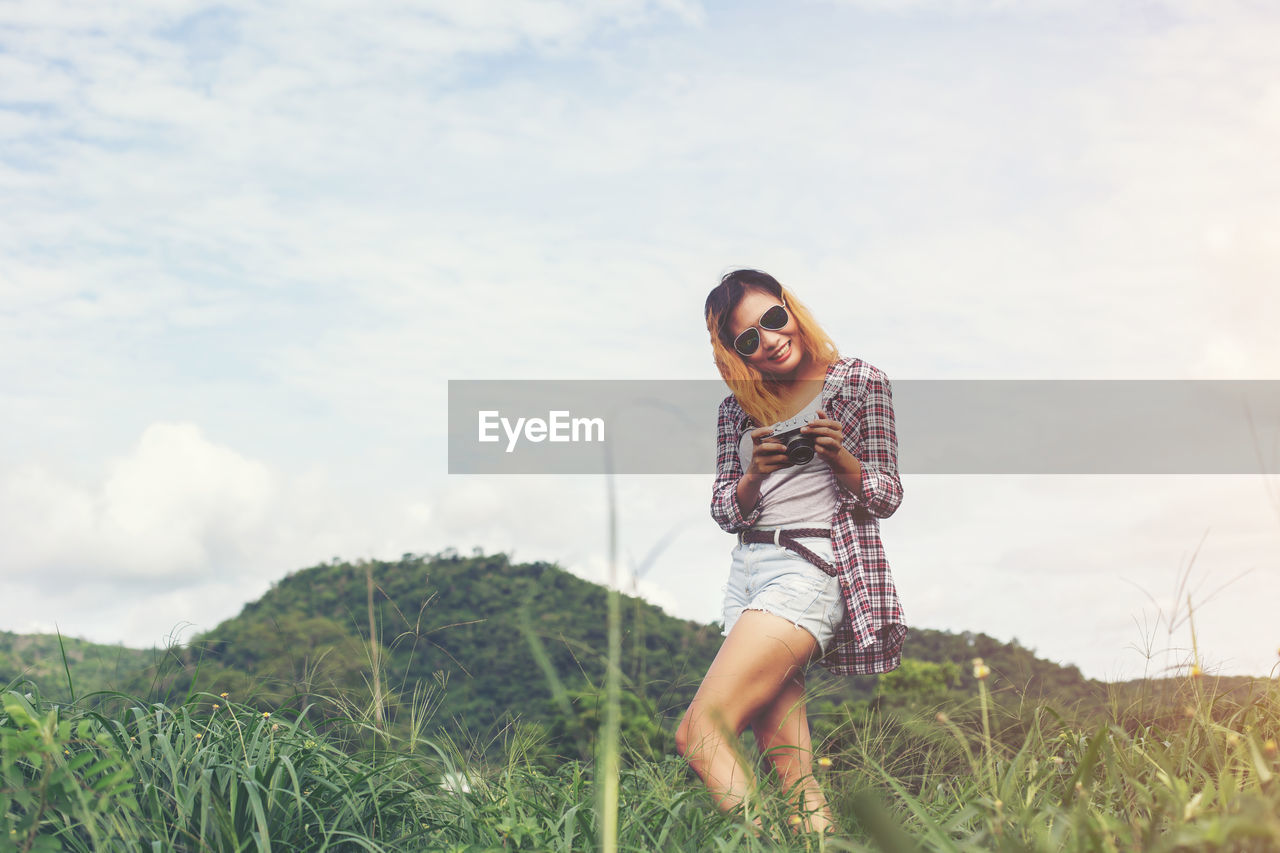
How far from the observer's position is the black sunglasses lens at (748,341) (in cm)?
395

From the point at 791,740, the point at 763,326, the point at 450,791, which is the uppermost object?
the point at 763,326

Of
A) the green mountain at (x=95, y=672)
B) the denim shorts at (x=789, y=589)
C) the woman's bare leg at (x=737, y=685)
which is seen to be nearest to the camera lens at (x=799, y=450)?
the denim shorts at (x=789, y=589)

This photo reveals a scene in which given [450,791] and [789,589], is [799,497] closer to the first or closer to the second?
[789,589]

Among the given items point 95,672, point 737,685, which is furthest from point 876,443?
point 95,672

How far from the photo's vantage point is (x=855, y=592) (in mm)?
3637

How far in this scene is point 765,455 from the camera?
3604mm

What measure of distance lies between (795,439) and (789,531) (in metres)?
0.35

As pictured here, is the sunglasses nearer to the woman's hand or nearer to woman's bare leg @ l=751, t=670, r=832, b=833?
the woman's hand

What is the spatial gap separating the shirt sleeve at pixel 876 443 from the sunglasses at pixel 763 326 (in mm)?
413

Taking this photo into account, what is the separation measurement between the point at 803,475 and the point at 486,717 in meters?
10.3

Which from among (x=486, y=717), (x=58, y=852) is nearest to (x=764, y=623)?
(x=58, y=852)

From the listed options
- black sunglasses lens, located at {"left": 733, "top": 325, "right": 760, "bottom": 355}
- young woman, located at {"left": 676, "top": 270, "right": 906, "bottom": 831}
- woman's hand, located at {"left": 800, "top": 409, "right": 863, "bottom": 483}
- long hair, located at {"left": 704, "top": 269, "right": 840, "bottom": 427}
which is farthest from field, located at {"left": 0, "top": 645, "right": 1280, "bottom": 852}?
black sunglasses lens, located at {"left": 733, "top": 325, "right": 760, "bottom": 355}

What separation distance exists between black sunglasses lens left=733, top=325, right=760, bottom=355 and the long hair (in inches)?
1.6

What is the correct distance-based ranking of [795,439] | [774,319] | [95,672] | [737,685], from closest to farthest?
[737,685]
[795,439]
[774,319]
[95,672]
